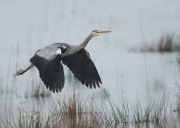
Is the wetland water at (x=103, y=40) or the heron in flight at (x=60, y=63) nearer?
the heron in flight at (x=60, y=63)

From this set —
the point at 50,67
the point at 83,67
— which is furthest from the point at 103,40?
the point at 50,67

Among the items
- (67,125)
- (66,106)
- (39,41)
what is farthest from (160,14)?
(67,125)

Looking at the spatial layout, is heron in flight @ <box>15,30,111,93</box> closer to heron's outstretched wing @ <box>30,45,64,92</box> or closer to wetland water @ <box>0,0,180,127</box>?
heron's outstretched wing @ <box>30,45,64,92</box>

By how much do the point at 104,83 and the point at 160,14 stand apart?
41.1ft

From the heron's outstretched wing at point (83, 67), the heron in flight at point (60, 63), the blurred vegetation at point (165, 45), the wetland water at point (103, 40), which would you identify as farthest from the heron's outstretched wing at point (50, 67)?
the blurred vegetation at point (165, 45)

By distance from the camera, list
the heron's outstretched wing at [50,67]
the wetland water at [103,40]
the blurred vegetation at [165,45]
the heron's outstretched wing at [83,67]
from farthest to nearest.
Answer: the blurred vegetation at [165,45]
the wetland water at [103,40]
the heron's outstretched wing at [83,67]
the heron's outstretched wing at [50,67]

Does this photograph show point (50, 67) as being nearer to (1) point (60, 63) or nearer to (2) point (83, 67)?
(1) point (60, 63)

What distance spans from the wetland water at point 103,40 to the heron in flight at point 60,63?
1.10 ft

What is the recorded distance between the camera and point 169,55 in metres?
16.1

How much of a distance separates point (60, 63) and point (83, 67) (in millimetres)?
1347

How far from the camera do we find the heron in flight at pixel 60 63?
7.84 metres

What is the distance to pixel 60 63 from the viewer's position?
8102 millimetres

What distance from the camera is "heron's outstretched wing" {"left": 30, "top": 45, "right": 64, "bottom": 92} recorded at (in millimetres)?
7789

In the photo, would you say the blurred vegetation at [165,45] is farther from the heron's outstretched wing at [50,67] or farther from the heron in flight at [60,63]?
the heron's outstretched wing at [50,67]
